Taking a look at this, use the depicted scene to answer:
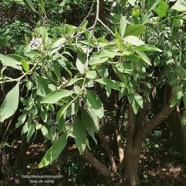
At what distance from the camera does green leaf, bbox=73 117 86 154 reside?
922mm

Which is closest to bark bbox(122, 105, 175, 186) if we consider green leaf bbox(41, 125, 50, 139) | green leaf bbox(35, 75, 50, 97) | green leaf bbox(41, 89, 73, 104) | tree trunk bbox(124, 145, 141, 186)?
tree trunk bbox(124, 145, 141, 186)

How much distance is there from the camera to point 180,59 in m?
1.90

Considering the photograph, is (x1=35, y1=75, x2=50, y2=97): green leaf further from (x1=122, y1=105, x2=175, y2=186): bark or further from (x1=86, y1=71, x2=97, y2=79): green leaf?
(x1=122, y1=105, x2=175, y2=186): bark

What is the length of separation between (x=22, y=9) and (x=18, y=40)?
18.7 inches

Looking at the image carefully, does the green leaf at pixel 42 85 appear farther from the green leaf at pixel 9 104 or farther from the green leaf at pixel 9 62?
the green leaf at pixel 9 104

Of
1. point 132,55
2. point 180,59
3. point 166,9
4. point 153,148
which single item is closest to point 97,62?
point 132,55

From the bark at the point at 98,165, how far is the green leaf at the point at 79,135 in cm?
284

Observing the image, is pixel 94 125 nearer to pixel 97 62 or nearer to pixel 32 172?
pixel 97 62

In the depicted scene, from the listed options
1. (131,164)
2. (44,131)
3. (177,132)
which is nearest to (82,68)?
(44,131)

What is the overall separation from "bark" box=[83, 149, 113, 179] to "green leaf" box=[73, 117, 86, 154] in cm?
Result: 284

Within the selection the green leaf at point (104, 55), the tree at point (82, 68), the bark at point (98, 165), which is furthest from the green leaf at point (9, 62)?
the bark at point (98, 165)

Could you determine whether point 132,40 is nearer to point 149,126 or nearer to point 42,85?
point 42,85

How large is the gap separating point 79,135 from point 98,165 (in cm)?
301

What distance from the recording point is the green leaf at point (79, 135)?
922 mm
